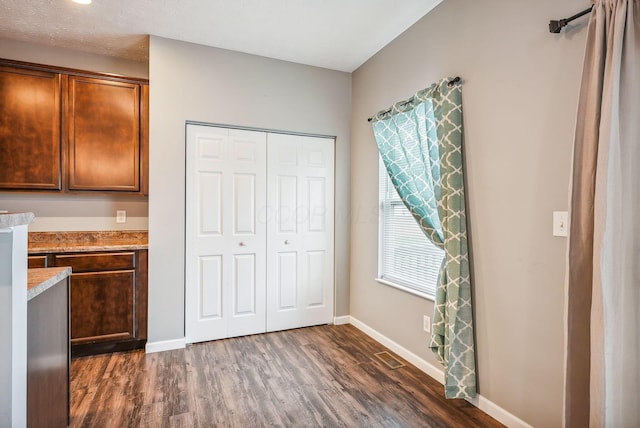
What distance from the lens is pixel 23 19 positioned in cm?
262

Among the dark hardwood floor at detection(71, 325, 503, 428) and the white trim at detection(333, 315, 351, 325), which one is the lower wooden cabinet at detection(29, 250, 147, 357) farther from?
the white trim at detection(333, 315, 351, 325)

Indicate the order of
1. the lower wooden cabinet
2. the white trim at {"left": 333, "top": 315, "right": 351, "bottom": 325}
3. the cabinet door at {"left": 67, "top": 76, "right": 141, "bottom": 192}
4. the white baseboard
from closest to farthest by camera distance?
the white baseboard → the lower wooden cabinet → the cabinet door at {"left": 67, "top": 76, "right": 141, "bottom": 192} → the white trim at {"left": 333, "top": 315, "right": 351, "bottom": 325}

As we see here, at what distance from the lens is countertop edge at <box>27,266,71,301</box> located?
4.15 ft

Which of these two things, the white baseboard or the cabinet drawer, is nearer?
the white baseboard

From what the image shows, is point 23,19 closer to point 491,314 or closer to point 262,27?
point 262,27

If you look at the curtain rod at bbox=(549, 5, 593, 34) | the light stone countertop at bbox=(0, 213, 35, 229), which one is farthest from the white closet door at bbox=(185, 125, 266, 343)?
the curtain rod at bbox=(549, 5, 593, 34)

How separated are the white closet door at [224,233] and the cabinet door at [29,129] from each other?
1138 millimetres

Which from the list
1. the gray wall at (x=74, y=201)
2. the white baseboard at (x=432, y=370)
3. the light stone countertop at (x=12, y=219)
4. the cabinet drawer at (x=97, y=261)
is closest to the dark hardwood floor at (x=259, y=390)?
the white baseboard at (x=432, y=370)

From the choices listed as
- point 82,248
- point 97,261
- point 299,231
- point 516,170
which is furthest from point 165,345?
point 516,170

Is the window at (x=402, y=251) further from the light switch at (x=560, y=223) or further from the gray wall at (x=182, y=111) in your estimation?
the gray wall at (x=182, y=111)

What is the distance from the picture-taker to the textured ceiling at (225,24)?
2.42 meters

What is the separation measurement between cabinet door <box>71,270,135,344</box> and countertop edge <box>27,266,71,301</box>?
1.18m

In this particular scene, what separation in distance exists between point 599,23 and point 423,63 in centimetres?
126

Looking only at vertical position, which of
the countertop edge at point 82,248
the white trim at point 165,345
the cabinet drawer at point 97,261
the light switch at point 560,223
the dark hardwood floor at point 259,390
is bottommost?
the dark hardwood floor at point 259,390
